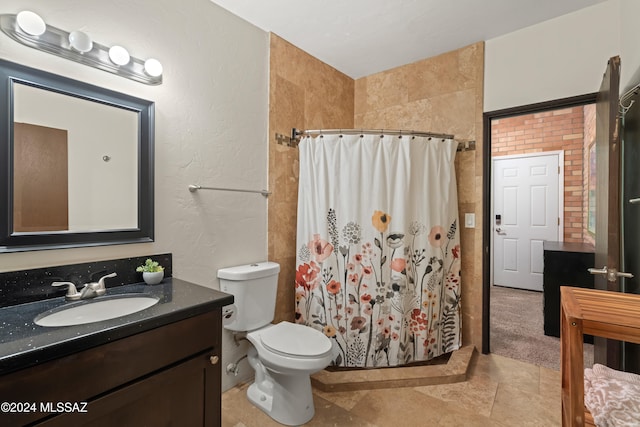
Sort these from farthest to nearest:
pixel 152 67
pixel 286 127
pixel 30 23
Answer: pixel 286 127
pixel 152 67
pixel 30 23

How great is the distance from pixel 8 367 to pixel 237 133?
5.38ft

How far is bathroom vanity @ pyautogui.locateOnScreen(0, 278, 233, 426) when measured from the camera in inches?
33.4

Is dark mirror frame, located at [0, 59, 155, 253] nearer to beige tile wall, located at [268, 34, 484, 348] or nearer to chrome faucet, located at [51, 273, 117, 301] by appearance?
chrome faucet, located at [51, 273, 117, 301]

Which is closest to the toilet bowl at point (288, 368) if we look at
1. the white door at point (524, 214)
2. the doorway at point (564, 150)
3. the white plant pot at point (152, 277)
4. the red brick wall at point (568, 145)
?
the white plant pot at point (152, 277)

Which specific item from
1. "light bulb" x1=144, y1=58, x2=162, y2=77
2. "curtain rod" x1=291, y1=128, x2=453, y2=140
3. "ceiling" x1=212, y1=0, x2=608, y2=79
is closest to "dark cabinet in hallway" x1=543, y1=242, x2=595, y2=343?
"curtain rod" x1=291, y1=128, x2=453, y2=140

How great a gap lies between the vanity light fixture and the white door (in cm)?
475

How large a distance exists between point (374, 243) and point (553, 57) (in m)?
1.85

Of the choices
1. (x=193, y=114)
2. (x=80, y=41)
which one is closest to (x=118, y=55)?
(x=80, y=41)

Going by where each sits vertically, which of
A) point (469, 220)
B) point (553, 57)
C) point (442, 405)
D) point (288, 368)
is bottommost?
point (442, 405)

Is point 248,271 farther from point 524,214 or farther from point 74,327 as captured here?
point 524,214

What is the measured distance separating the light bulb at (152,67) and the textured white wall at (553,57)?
7.76 feet

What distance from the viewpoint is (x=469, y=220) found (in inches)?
100.0

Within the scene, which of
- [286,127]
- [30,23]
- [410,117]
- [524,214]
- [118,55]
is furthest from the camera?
[524,214]

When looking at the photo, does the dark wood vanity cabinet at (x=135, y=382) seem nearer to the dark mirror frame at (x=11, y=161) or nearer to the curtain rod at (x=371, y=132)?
the dark mirror frame at (x=11, y=161)
